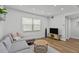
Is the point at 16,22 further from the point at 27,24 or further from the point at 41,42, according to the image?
the point at 41,42

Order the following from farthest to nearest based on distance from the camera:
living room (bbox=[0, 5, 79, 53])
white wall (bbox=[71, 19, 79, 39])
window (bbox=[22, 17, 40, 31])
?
white wall (bbox=[71, 19, 79, 39]) → window (bbox=[22, 17, 40, 31]) → living room (bbox=[0, 5, 79, 53])

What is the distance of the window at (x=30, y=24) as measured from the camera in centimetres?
112

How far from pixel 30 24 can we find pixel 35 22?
0.09 meters

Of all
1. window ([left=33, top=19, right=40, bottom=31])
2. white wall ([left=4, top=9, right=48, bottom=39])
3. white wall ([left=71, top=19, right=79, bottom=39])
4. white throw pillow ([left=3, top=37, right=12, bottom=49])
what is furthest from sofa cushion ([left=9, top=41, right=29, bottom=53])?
white wall ([left=71, top=19, right=79, bottom=39])

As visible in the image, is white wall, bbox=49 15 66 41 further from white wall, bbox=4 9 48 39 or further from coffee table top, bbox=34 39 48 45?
coffee table top, bbox=34 39 48 45

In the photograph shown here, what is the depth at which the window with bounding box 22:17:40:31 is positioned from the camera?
112 cm

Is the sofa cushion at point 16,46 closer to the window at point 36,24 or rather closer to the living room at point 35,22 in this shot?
the living room at point 35,22

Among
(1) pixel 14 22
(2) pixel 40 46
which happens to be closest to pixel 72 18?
(2) pixel 40 46

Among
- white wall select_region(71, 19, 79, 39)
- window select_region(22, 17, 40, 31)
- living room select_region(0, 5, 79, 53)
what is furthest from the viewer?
white wall select_region(71, 19, 79, 39)

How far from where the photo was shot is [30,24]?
115cm

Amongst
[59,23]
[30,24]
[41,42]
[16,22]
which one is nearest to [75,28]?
[59,23]

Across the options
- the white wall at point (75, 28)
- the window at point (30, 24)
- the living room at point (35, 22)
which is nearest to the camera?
the living room at point (35, 22)

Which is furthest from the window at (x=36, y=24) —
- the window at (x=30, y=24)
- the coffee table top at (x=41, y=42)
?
the coffee table top at (x=41, y=42)
